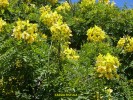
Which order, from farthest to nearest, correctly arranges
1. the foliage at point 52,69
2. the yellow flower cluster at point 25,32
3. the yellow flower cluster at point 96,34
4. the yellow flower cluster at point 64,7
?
the yellow flower cluster at point 64,7 < the yellow flower cluster at point 96,34 < the yellow flower cluster at point 25,32 < the foliage at point 52,69

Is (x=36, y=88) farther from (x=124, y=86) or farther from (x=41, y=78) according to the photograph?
(x=124, y=86)

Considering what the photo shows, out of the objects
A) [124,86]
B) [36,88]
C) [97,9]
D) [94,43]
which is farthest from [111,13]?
[36,88]

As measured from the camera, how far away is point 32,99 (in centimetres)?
524

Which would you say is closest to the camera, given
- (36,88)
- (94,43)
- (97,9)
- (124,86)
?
(36,88)

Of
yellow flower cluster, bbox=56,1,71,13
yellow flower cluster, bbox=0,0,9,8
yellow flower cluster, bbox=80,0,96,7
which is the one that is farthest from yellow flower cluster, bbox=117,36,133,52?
yellow flower cluster, bbox=0,0,9,8

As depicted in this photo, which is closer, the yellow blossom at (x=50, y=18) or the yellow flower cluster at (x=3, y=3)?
Result: the yellow blossom at (x=50, y=18)

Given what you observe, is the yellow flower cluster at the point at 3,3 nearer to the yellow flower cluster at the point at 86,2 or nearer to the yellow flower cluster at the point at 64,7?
the yellow flower cluster at the point at 64,7

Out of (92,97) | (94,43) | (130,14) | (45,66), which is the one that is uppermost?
(130,14)

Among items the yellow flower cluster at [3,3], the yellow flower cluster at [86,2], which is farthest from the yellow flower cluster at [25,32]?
the yellow flower cluster at [86,2]

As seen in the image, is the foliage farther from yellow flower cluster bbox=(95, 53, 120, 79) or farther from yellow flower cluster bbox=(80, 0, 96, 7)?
yellow flower cluster bbox=(80, 0, 96, 7)

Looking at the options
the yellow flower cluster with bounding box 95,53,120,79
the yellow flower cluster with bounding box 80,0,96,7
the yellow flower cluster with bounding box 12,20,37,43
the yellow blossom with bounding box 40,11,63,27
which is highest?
the yellow flower cluster with bounding box 80,0,96,7

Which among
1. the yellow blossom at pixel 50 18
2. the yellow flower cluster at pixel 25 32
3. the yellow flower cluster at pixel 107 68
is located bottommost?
the yellow flower cluster at pixel 107 68

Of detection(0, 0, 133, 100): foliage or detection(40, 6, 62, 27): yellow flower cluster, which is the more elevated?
detection(40, 6, 62, 27): yellow flower cluster

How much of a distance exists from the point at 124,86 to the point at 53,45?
3.24ft
